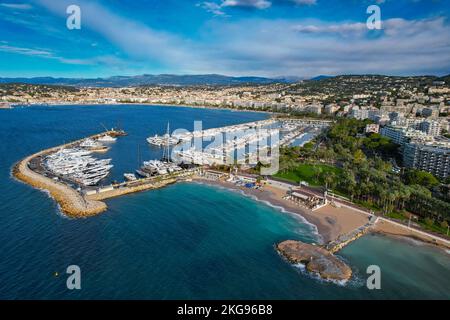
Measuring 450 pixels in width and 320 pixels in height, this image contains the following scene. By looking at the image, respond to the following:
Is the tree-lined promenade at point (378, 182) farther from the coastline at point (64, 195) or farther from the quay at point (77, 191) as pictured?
the coastline at point (64, 195)

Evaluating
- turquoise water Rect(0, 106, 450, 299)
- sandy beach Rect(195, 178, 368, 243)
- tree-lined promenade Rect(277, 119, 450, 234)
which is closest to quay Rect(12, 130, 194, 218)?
turquoise water Rect(0, 106, 450, 299)

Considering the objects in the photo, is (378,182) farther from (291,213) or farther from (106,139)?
(106,139)

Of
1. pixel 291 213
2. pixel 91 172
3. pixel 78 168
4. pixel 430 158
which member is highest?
pixel 430 158

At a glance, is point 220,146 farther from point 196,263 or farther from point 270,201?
point 196,263

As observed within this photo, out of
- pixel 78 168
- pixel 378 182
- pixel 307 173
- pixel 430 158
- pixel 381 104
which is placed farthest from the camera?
pixel 381 104

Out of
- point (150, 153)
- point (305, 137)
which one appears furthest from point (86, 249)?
point (305, 137)

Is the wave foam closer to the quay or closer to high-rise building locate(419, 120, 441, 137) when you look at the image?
the quay

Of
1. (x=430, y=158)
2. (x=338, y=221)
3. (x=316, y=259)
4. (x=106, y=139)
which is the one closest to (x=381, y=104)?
(x=430, y=158)

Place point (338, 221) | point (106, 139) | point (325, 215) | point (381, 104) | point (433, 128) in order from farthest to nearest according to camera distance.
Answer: point (381, 104) → point (433, 128) → point (106, 139) → point (325, 215) → point (338, 221)
